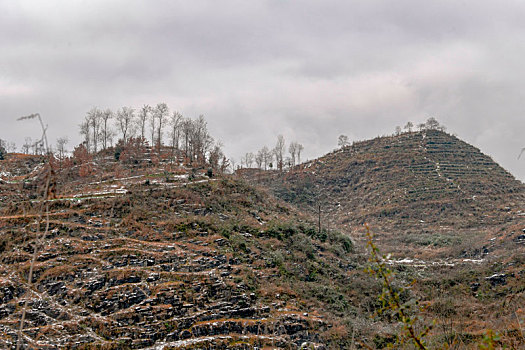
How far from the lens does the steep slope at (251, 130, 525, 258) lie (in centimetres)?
4838

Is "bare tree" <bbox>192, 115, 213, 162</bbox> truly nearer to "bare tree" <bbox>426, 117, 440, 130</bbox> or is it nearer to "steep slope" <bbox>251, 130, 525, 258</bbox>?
"steep slope" <bbox>251, 130, 525, 258</bbox>

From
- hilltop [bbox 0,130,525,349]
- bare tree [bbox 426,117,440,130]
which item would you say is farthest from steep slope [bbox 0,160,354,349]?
bare tree [bbox 426,117,440,130]

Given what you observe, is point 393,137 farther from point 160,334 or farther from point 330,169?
point 160,334

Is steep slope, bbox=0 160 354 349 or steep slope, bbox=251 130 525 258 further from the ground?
steep slope, bbox=251 130 525 258

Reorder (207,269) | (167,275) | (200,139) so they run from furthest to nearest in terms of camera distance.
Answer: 1. (200,139)
2. (207,269)
3. (167,275)

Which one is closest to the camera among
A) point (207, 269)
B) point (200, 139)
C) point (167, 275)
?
point (167, 275)

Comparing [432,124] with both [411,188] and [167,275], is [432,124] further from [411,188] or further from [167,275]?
[167,275]

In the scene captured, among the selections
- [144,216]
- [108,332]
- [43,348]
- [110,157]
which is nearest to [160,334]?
[108,332]

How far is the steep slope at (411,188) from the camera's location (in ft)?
159

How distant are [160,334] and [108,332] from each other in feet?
8.64

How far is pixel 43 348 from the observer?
→ 1678cm

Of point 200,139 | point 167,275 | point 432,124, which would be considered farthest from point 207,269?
point 432,124

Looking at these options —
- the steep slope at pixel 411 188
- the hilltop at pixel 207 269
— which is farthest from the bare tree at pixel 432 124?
the hilltop at pixel 207 269

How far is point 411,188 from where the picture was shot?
2325 inches
